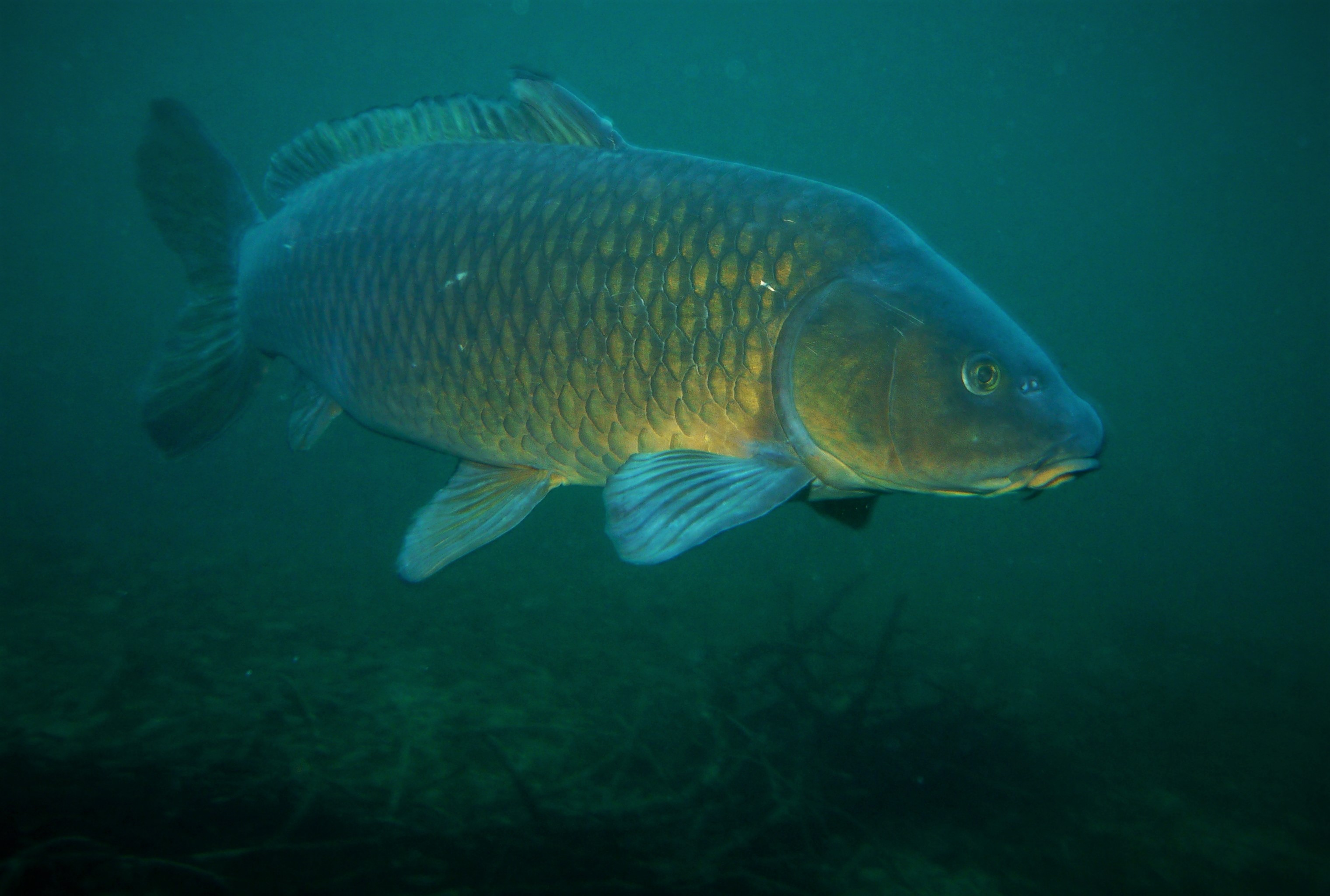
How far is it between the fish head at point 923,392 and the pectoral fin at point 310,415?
98.8 inches

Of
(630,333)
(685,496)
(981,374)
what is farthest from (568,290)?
(981,374)

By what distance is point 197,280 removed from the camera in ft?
12.4

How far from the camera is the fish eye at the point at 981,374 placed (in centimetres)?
204

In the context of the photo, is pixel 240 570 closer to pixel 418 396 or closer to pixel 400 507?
pixel 400 507

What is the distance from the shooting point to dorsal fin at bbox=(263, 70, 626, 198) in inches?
106

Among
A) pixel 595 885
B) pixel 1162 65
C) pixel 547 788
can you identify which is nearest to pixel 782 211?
pixel 595 885

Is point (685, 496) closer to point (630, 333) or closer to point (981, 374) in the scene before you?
point (630, 333)

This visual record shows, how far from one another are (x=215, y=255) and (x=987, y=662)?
8.14 meters

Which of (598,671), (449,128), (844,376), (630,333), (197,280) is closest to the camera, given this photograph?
(844,376)

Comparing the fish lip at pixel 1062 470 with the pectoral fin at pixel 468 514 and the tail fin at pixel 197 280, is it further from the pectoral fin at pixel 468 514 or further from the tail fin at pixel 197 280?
the tail fin at pixel 197 280

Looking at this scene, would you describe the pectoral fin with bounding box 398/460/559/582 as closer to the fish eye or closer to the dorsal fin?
the dorsal fin

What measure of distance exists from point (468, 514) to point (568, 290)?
1.07m

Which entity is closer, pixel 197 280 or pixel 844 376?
pixel 844 376

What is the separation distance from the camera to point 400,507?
42.3 feet
